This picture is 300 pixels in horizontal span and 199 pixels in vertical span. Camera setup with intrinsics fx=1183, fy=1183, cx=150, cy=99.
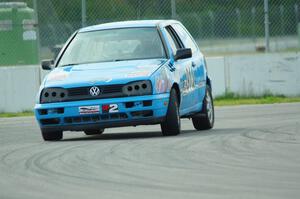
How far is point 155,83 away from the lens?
14.6 meters

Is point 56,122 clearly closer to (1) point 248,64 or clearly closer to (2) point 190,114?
(2) point 190,114

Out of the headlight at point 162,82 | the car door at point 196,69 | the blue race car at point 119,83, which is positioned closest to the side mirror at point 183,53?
the blue race car at point 119,83

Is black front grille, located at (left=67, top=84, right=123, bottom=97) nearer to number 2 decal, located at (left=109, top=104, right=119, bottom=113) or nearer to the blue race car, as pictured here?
the blue race car

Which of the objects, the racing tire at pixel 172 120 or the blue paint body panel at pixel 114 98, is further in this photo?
the racing tire at pixel 172 120

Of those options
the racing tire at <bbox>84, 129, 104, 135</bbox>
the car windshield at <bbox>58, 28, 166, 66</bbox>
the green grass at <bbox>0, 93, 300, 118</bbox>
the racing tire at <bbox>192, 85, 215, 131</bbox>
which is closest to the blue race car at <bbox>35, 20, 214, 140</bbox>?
the car windshield at <bbox>58, 28, 166, 66</bbox>

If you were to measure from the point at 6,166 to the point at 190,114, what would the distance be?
4.98m

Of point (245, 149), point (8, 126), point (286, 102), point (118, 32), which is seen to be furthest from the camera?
point (286, 102)

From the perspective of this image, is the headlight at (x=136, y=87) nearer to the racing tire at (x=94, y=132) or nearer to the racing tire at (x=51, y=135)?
the racing tire at (x=51, y=135)

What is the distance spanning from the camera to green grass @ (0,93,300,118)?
23.9m

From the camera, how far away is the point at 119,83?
14516mm

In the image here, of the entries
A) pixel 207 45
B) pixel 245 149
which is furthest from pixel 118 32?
pixel 207 45

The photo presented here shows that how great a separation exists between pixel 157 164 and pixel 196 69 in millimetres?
5695

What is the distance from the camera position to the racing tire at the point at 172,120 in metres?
14.7

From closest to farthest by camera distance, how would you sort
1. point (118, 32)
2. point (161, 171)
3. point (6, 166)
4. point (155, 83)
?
1. point (161, 171)
2. point (6, 166)
3. point (155, 83)
4. point (118, 32)
